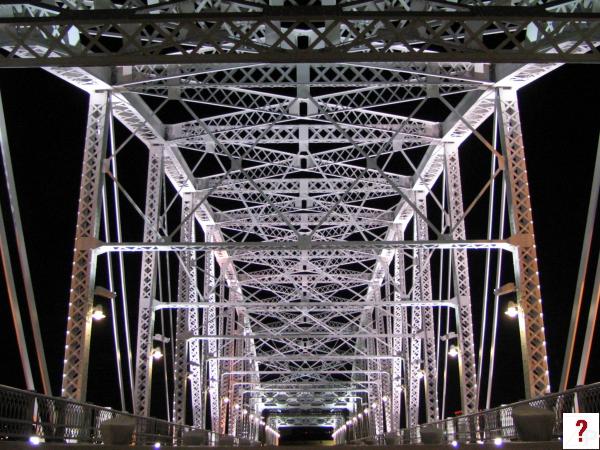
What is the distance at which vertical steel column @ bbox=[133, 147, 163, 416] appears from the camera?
24594 mm

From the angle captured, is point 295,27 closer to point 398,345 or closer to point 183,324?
point 183,324

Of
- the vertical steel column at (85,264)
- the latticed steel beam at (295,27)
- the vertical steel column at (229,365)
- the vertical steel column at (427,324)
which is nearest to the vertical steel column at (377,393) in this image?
the vertical steel column at (229,365)

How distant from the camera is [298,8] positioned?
44.0 feet

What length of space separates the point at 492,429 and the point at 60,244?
31.1 meters

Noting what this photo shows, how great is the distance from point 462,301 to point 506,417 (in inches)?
458

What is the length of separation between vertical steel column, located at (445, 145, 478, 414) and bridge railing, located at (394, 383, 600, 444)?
231 centimetres

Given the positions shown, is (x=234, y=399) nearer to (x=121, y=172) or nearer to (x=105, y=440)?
(x=121, y=172)

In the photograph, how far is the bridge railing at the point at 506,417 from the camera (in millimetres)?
10828

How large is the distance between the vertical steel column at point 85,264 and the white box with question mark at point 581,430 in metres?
12.5

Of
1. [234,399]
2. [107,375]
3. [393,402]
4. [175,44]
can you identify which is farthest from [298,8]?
[234,399]

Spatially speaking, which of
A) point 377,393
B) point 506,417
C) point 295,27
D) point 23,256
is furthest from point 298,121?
point 377,393

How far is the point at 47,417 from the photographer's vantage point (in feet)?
42.9

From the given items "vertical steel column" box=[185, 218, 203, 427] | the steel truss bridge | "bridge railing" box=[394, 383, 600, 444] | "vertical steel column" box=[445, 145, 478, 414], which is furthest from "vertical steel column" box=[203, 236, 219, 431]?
"bridge railing" box=[394, 383, 600, 444]

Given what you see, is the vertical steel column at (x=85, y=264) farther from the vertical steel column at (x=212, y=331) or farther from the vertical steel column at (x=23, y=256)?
the vertical steel column at (x=212, y=331)
